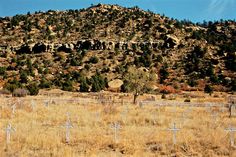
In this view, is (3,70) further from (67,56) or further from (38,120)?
(38,120)

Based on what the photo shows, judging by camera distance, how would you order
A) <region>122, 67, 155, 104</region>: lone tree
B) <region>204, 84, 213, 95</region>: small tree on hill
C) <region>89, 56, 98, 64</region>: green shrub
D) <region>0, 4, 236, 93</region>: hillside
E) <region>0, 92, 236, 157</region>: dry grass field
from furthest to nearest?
<region>89, 56, 98, 64</region>: green shrub → <region>0, 4, 236, 93</region>: hillside → <region>204, 84, 213, 95</region>: small tree on hill → <region>122, 67, 155, 104</region>: lone tree → <region>0, 92, 236, 157</region>: dry grass field

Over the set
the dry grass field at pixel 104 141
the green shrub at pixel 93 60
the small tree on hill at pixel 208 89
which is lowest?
the dry grass field at pixel 104 141

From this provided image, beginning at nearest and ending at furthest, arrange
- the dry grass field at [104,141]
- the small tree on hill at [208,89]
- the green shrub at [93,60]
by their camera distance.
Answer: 1. the dry grass field at [104,141]
2. the small tree on hill at [208,89]
3. the green shrub at [93,60]

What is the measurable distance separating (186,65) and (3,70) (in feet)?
128

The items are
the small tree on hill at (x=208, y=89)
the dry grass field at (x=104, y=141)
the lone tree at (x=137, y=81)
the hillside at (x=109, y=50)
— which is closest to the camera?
the dry grass field at (x=104, y=141)

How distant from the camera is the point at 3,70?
82688 mm

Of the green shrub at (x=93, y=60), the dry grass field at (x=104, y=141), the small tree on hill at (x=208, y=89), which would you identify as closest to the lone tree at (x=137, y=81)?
the dry grass field at (x=104, y=141)

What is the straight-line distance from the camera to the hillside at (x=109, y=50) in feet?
259

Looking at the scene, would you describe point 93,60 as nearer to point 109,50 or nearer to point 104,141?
point 109,50

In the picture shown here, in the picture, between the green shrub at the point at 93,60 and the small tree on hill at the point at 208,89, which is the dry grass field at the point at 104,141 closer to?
the small tree on hill at the point at 208,89

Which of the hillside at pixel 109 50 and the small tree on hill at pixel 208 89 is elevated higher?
the hillside at pixel 109 50

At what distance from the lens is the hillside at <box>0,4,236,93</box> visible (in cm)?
7894

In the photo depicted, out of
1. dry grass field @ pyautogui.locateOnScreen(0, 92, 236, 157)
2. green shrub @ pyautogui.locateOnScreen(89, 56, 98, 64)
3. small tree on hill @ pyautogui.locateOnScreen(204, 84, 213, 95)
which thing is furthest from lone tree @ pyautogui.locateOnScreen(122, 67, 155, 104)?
green shrub @ pyautogui.locateOnScreen(89, 56, 98, 64)

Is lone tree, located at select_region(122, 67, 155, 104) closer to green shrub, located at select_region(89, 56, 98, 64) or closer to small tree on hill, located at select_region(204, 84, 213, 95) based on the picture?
small tree on hill, located at select_region(204, 84, 213, 95)
